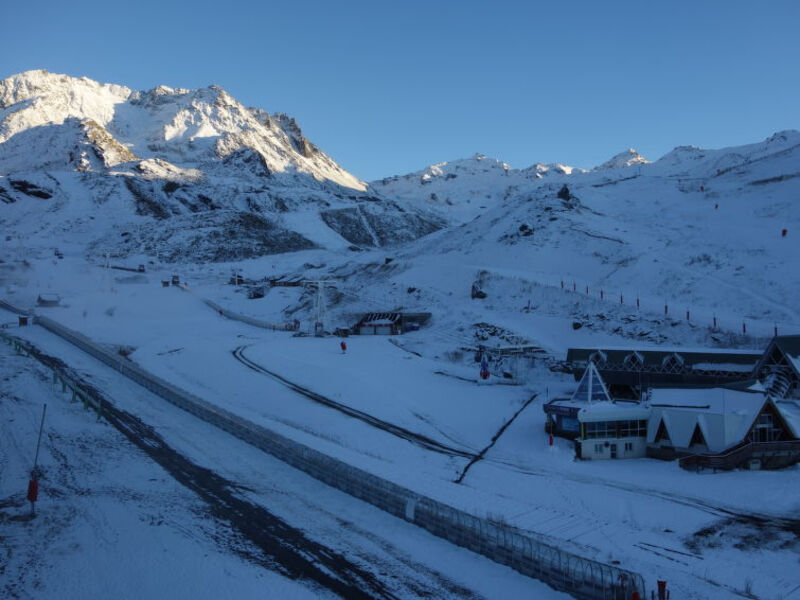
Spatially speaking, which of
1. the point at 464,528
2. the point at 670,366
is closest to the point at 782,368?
the point at 670,366

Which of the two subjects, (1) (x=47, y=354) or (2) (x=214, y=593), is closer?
(2) (x=214, y=593)

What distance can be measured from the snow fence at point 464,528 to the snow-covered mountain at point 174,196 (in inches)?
3684

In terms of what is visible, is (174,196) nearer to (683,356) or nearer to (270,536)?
(683,356)

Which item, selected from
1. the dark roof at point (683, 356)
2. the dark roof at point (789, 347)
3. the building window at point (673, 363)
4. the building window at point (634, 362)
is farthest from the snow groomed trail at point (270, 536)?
the dark roof at point (789, 347)

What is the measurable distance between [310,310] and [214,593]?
5728cm

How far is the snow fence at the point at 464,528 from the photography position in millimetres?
12344

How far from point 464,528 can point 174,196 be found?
14251cm

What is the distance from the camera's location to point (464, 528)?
15047mm

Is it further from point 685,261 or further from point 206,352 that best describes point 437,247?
point 206,352

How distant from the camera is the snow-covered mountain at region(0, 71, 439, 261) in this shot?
391 feet

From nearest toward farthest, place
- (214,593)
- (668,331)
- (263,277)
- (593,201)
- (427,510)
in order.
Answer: (214,593), (427,510), (668,331), (593,201), (263,277)

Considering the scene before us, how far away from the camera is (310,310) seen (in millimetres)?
69188

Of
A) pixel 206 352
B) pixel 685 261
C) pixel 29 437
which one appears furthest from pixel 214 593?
pixel 685 261

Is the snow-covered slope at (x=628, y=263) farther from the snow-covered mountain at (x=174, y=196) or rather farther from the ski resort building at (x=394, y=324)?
the snow-covered mountain at (x=174, y=196)
